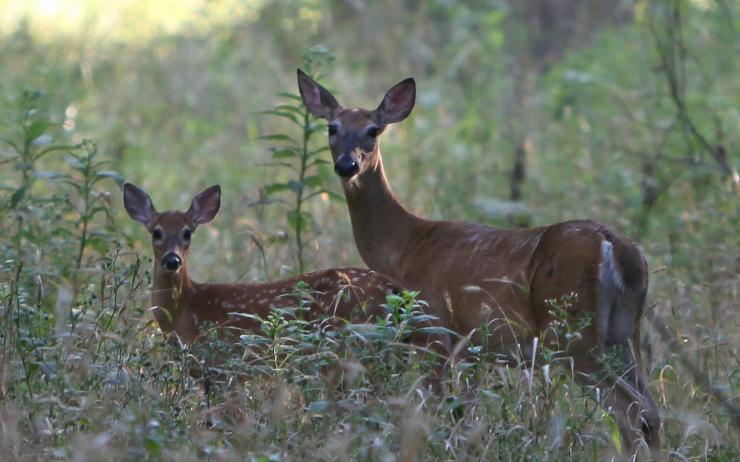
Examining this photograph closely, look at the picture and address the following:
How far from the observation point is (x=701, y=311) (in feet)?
20.9

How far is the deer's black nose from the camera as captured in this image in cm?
623

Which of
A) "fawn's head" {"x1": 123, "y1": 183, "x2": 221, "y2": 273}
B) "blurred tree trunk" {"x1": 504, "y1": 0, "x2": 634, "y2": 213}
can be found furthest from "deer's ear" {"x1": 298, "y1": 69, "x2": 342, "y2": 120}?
"blurred tree trunk" {"x1": 504, "y1": 0, "x2": 634, "y2": 213}

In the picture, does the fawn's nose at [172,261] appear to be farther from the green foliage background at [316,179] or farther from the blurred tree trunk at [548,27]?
the blurred tree trunk at [548,27]

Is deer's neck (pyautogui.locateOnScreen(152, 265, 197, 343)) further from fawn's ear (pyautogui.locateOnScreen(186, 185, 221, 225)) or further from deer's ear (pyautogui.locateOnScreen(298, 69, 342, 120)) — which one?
deer's ear (pyautogui.locateOnScreen(298, 69, 342, 120))

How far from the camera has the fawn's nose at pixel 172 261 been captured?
5957mm

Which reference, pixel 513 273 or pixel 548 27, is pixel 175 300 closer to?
pixel 513 273

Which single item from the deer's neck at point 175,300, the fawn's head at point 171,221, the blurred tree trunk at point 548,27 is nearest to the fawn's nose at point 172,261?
the fawn's head at point 171,221

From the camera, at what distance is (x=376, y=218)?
21.7 ft

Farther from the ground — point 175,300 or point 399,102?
point 399,102

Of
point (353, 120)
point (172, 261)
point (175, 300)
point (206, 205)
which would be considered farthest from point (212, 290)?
point (353, 120)

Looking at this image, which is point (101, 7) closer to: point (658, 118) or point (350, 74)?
point (350, 74)

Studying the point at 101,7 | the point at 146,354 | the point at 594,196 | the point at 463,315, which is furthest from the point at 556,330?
the point at 101,7

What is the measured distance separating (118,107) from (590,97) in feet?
12.6

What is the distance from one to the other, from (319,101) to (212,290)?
1.22 metres
